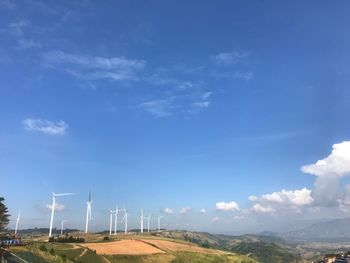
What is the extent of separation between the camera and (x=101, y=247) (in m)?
171

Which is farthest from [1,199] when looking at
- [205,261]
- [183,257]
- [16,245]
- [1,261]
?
[205,261]

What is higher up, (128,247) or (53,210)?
(53,210)

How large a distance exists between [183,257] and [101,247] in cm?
3802

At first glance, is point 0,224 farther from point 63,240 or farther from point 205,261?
point 205,261

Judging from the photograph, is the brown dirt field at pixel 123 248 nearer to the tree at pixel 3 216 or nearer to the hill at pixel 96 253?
the hill at pixel 96 253

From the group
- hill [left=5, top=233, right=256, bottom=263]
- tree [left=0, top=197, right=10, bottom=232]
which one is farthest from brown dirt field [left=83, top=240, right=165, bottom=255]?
tree [left=0, top=197, right=10, bottom=232]

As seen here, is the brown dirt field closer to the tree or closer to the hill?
the hill

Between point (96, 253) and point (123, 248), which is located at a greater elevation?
point (123, 248)

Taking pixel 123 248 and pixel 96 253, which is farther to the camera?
pixel 123 248

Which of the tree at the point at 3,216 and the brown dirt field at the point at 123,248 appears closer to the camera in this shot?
the tree at the point at 3,216

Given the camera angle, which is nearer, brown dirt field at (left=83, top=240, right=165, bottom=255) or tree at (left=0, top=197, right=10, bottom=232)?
tree at (left=0, top=197, right=10, bottom=232)

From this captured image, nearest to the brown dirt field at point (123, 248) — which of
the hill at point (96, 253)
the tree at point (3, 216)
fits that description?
the hill at point (96, 253)

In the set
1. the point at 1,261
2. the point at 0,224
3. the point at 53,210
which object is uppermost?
the point at 53,210

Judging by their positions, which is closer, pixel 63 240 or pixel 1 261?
pixel 1 261
